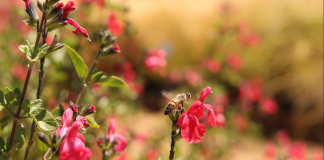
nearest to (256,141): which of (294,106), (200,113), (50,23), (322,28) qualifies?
(294,106)

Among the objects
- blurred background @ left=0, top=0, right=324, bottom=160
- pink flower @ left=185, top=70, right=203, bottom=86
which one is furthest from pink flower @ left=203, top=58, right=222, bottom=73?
pink flower @ left=185, top=70, right=203, bottom=86

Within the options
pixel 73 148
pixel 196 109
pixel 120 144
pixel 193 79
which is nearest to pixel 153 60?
pixel 193 79

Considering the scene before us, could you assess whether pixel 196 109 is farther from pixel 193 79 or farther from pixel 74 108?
pixel 193 79

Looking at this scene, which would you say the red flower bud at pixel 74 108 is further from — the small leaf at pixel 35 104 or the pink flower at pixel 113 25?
the pink flower at pixel 113 25

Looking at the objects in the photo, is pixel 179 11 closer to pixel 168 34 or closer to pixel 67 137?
pixel 168 34

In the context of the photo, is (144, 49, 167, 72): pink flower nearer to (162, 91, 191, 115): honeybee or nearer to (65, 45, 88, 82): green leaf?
(162, 91, 191, 115): honeybee

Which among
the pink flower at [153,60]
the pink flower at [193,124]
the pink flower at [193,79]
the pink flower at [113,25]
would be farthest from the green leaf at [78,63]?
the pink flower at [193,79]

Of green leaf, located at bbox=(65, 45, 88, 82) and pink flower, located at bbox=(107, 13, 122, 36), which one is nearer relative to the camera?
green leaf, located at bbox=(65, 45, 88, 82)

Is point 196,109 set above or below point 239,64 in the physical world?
below

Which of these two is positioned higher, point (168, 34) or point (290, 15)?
point (290, 15)
